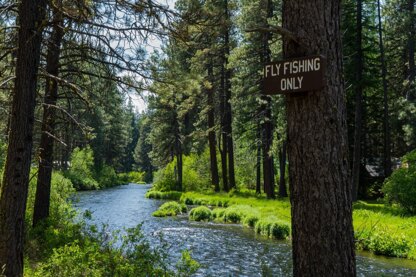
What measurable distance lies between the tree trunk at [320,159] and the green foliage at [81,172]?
134ft

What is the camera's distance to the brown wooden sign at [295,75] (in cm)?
319

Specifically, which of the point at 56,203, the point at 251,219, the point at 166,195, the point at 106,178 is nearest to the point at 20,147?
the point at 56,203

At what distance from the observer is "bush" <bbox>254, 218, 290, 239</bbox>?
45.8ft

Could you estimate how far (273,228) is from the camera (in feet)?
46.5

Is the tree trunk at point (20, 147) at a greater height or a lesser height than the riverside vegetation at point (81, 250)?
greater

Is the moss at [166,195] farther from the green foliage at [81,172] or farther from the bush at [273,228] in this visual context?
the bush at [273,228]

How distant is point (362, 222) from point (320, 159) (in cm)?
1159

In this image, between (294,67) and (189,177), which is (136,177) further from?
(294,67)

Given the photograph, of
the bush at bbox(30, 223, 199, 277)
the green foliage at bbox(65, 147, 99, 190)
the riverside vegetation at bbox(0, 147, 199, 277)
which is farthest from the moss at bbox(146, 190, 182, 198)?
the bush at bbox(30, 223, 199, 277)

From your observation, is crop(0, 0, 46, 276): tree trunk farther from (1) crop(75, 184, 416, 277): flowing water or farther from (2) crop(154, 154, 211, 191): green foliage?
(2) crop(154, 154, 211, 191): green foliage

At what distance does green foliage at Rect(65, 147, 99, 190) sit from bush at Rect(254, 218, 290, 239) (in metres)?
30.6

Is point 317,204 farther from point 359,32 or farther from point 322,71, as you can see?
point 359,32

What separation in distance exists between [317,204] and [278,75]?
3.58 ft

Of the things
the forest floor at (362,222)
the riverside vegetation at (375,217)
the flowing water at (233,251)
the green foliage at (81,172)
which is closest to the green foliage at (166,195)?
the forest floor at (362,222)
